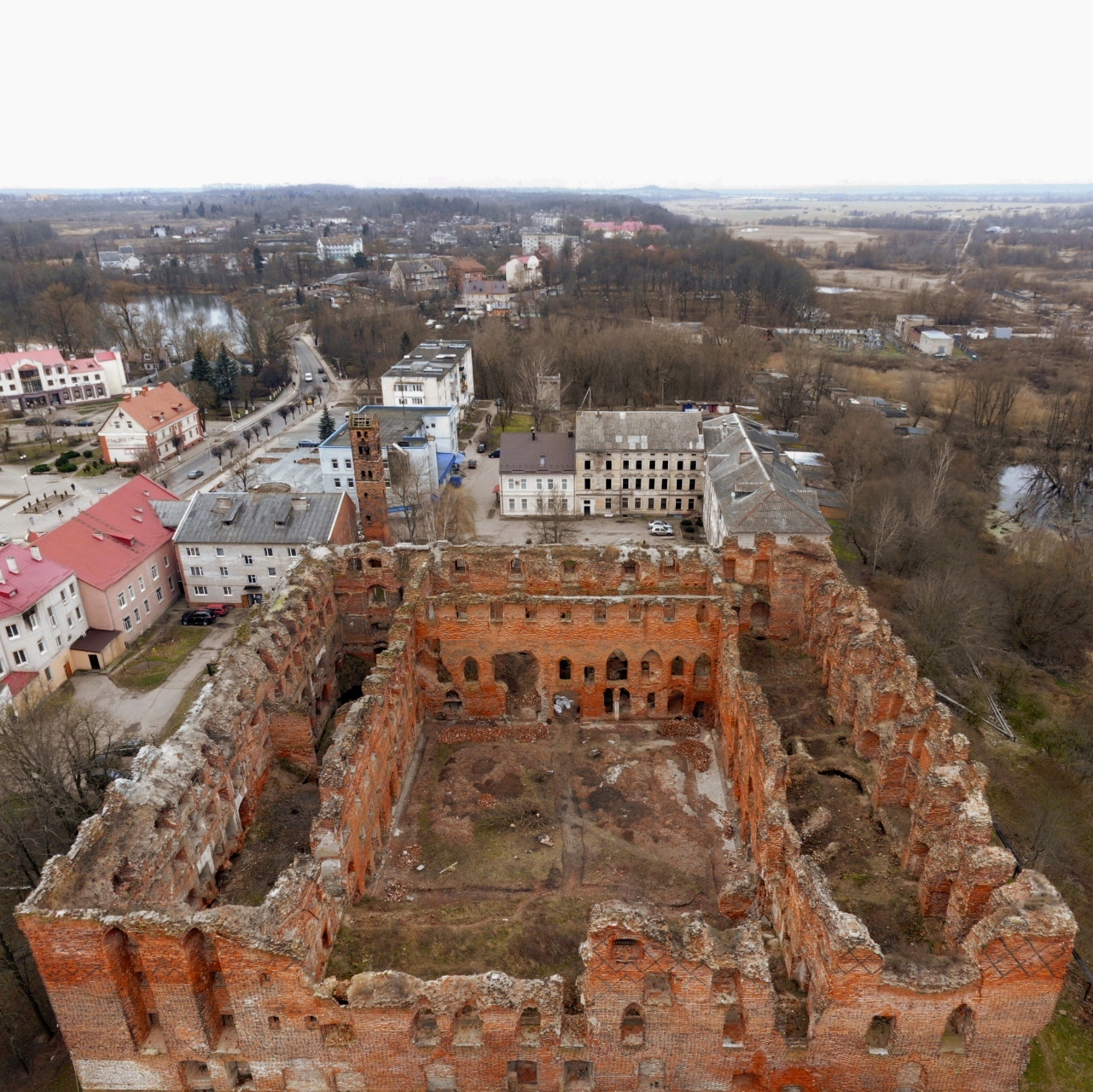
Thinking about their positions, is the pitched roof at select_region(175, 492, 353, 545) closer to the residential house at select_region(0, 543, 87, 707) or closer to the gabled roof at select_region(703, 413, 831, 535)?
the residential house at select_region(0, 543, 87, 707)

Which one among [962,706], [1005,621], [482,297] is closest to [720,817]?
[962,706]

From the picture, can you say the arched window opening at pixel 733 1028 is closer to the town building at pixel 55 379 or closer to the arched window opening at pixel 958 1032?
the arched window opening at pixel 958 1032

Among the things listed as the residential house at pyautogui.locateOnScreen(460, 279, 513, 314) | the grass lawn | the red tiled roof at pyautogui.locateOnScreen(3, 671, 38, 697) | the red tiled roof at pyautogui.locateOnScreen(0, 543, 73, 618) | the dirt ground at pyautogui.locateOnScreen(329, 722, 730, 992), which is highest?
the residential house at pyautogui.locateOnScreen(460, 279, 513, 314)

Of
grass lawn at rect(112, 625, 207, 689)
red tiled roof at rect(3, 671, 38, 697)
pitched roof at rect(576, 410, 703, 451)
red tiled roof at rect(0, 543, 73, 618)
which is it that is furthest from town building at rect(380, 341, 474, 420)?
red tiled roof at rect(3, 671, 38, 697)

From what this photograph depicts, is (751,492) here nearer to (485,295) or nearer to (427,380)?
(427,380)

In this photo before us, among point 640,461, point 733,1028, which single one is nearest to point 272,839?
point 733,1028

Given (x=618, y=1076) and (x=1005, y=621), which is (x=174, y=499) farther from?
(x=1005, y=621)
